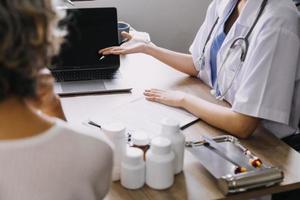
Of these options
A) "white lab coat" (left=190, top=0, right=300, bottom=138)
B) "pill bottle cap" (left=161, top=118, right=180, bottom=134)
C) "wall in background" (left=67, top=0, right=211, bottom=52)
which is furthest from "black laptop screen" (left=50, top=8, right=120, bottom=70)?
"wall in background" (left=67, top=0, right=211, bottom=52)

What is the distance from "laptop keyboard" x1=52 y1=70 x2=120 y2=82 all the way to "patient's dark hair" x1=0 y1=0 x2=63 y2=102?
0.92m

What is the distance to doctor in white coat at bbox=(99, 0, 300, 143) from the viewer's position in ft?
4.23

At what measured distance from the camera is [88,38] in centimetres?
165

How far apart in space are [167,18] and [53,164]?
2074 mm

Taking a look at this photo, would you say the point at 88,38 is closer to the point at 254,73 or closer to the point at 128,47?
the point at 128,47

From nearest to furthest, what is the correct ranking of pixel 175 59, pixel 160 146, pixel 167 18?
1. pixel 160 146
2. pixel 175 59
3. pixel 167 18

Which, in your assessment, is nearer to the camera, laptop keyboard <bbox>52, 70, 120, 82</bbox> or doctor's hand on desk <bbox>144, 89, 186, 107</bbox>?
doctor's hand on desk <bbox>144, 89, 186, 107</bbox>

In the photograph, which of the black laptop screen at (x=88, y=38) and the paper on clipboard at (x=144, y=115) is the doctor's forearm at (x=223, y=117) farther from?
the black laptop screen at (x=88, y=38)

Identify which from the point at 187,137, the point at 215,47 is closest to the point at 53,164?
the point at 187,137

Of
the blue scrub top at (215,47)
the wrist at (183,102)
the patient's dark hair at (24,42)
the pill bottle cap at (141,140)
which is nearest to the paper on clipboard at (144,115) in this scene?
the wrist at (183,102)

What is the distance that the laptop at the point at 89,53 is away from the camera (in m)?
1.60

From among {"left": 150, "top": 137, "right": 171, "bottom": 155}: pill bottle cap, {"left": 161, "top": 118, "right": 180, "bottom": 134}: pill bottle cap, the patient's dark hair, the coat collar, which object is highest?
the patient's dark hair

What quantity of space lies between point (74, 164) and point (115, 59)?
0.98 meters

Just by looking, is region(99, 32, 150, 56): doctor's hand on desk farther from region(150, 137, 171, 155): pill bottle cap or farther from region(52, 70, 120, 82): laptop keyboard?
region(150, 137, 171, 155): pill bottle cap
